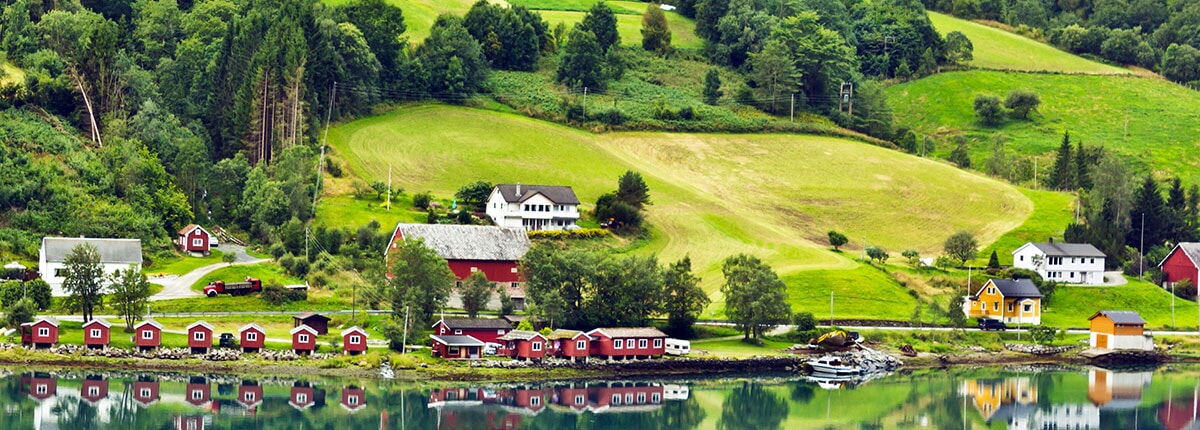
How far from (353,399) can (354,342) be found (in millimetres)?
9478

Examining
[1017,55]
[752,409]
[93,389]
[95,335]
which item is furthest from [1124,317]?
[1017,55]

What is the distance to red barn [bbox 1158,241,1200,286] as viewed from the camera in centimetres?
11994

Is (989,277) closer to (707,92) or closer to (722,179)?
(722,179)

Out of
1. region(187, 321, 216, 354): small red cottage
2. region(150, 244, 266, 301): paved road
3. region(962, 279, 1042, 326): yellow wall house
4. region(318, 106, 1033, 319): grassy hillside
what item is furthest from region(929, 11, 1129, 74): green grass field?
region(187, 321, 216, 354): small red cottage

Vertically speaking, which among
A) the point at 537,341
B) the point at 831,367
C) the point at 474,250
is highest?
the point at 474,250

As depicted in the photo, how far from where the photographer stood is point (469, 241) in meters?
109

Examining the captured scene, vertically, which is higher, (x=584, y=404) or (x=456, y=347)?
(x=456, y=347)

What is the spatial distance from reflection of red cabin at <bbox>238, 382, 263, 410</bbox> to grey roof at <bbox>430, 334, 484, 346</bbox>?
10.8 m

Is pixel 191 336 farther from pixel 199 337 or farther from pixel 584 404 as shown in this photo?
pixel 584 404

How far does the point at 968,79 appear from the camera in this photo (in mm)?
177125

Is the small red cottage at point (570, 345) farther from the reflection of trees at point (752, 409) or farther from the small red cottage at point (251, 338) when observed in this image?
the small red cottage at point (251, 338)

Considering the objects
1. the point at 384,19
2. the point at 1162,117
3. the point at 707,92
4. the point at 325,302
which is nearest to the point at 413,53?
the point at 384,19

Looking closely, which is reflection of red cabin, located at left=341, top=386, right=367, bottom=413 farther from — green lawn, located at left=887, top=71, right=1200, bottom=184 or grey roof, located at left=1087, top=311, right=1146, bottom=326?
green lawn, located at left=887, top=71, right=1200, bottom=184

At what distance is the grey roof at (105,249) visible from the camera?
96312 mm
